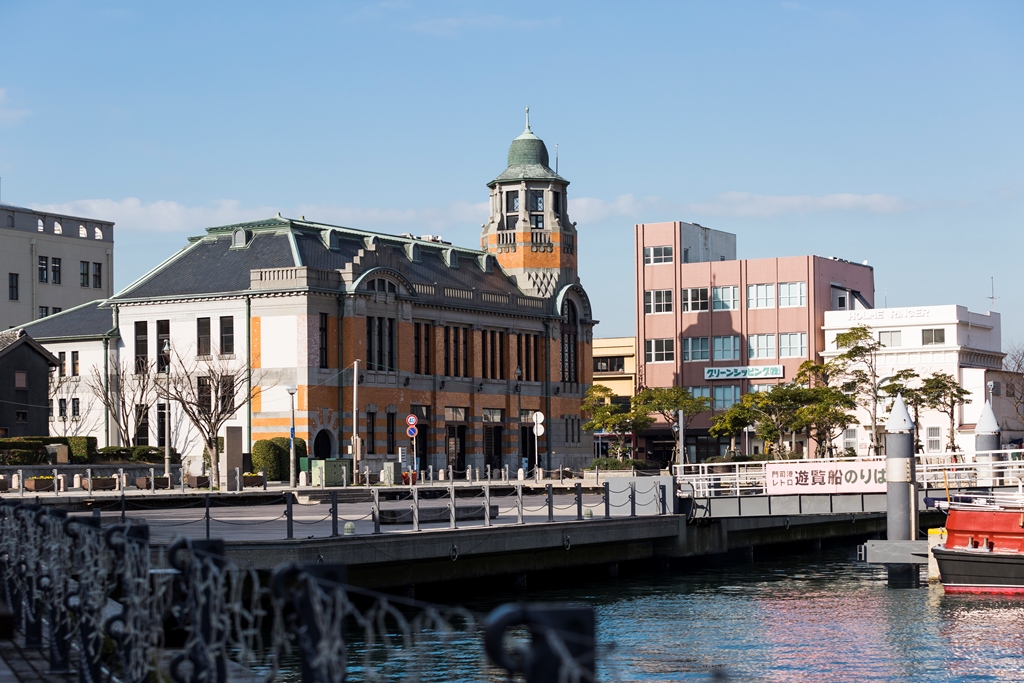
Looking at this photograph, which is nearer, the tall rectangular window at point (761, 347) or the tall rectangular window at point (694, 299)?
the tall rectangular window at point (761, 347)

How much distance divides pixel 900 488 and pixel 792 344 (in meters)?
69.5

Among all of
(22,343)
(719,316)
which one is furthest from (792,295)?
(22,343)

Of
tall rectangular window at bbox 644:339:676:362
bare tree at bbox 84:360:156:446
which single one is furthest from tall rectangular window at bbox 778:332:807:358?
bare tree at bbox 84:360:156:446

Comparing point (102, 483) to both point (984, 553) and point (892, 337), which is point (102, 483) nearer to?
point (984, 553)

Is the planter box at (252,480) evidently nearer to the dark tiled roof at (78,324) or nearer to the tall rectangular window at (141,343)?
the tall rectangular window at (141,343)

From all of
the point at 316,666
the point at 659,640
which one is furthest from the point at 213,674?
the point at 659,640

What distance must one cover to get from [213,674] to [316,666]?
2024mm

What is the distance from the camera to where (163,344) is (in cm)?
7850

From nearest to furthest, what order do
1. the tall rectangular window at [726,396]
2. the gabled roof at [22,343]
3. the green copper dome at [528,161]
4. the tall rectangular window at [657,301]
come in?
the gabled roof at [22,343], the green copper dome at [528,161], the tall rectangular window at [726,396], the tall rectangular window at [657,301]

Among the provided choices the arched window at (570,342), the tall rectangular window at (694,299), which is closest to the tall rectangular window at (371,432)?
the arched window at (570,342)

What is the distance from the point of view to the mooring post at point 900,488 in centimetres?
3538

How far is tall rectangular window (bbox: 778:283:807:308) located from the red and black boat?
232 feet

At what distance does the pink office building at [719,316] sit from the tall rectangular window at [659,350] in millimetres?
78

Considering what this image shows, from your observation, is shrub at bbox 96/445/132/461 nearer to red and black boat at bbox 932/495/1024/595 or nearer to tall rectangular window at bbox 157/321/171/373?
tall rectangular window at bbox 157/321/171/373
